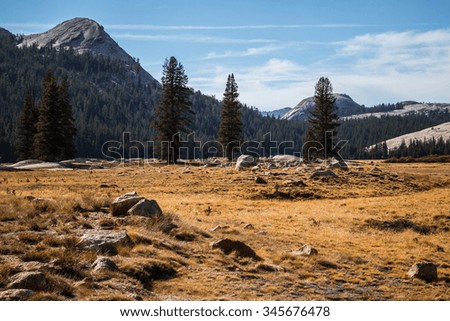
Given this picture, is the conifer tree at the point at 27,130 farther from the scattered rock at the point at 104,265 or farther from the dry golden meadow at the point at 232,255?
the scattered rock at the point at 104,265

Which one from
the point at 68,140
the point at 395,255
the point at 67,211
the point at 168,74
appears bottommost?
the point at 395,255

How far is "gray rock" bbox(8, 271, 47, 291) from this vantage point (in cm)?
747

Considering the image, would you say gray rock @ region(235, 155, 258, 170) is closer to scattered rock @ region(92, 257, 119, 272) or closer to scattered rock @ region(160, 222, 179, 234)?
scattered rock @ region(160, 222, 179, 234)

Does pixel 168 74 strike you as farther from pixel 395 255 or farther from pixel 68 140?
pixel 395 255

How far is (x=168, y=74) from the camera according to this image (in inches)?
2105

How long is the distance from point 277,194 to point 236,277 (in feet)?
55.4

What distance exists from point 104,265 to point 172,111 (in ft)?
148

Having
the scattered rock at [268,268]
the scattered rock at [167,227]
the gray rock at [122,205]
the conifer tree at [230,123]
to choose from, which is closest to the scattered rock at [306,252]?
the scattered rock at [268,268]

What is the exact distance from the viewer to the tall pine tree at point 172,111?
52.3 metres

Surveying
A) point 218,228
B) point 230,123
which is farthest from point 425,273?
point 230,123

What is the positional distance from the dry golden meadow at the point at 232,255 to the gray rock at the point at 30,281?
13 cm
